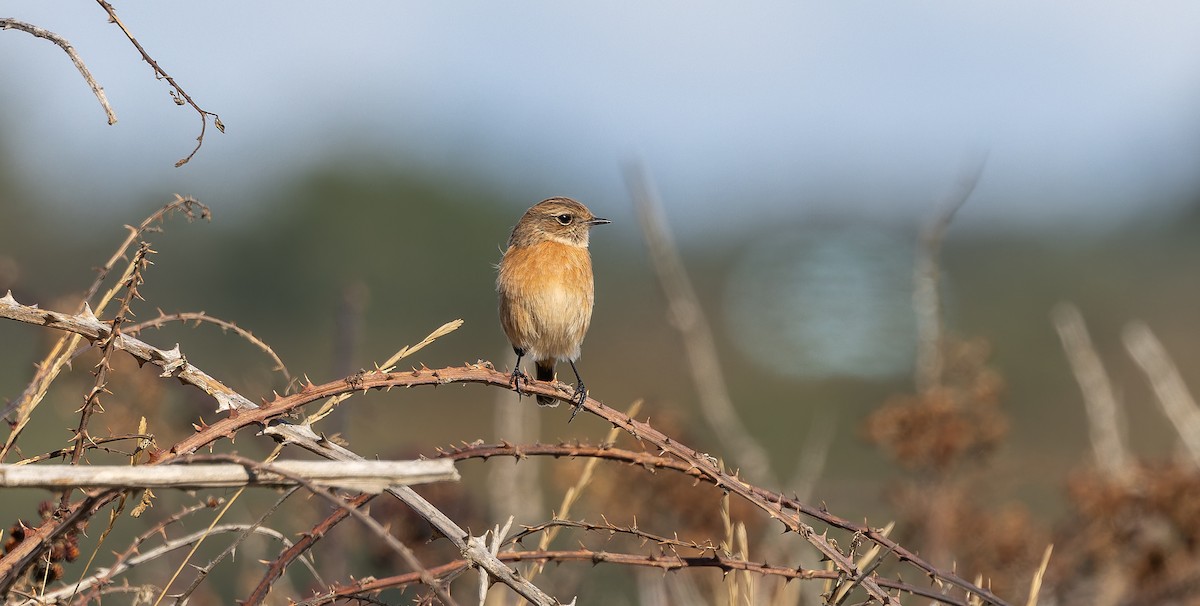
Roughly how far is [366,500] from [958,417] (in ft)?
12.1

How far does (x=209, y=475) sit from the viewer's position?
1978mm

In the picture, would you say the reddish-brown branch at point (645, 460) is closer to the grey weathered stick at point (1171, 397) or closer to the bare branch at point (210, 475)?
the bare branch at point (210, 475)

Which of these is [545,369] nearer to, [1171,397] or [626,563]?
[1171,397]

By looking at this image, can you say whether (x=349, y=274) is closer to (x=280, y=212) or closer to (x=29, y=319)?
(x=280, y=212)

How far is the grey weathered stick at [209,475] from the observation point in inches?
76.7

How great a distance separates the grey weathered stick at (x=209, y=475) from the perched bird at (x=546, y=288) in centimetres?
302

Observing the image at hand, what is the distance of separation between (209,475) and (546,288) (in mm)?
3311

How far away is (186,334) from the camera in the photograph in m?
23.6

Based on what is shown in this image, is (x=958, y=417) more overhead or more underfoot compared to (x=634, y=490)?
more overhead

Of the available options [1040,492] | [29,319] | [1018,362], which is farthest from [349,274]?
[29,319]

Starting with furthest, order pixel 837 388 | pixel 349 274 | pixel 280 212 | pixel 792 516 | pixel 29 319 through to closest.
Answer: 1. pixel 280 212
2. pixel 349 274
3. pixel 837 388
4. pixel 792 516
5. pixel 29 319

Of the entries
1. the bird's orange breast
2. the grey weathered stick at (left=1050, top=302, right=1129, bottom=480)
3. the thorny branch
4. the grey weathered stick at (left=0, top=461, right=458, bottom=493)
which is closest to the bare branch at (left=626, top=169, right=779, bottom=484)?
the bird's orange breast

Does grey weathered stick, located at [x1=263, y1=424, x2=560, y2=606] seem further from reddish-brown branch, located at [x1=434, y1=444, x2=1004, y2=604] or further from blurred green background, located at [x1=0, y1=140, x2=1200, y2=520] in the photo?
blurred green background, located at [x1=0, y1=140, x2=1200, y2=520]

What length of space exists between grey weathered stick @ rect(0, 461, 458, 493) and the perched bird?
3016 millimetres
